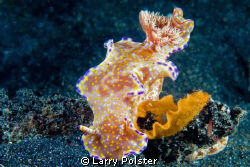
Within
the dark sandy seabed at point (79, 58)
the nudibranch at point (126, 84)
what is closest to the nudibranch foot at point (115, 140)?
the nudibranch at point (126, 84)

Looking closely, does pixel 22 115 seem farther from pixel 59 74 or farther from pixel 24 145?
pixel 59 74

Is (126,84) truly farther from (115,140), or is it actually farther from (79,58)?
(79,58)

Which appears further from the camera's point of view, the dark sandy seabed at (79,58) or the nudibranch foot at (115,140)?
the dark sandy seabed at (79,58)

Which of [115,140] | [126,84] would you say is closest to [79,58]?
[126,84]

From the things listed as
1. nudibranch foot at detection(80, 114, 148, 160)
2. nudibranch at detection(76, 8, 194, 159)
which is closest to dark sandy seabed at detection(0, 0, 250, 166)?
nudibranch foot at detection(80, 114, 148, 160)

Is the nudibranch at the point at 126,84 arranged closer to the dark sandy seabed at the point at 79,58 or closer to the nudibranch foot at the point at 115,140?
the nudibranch foot at the point at 115,140

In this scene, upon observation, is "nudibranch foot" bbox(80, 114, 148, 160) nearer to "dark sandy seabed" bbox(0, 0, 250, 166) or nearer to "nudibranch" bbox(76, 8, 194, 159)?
"nudibranch" bbox(76, 8, 194, 159)

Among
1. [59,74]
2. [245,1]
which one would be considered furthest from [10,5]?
[245,1]

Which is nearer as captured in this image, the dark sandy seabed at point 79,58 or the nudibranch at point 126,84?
the nudibranch at point 126,84

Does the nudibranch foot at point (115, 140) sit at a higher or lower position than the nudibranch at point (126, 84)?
lower
